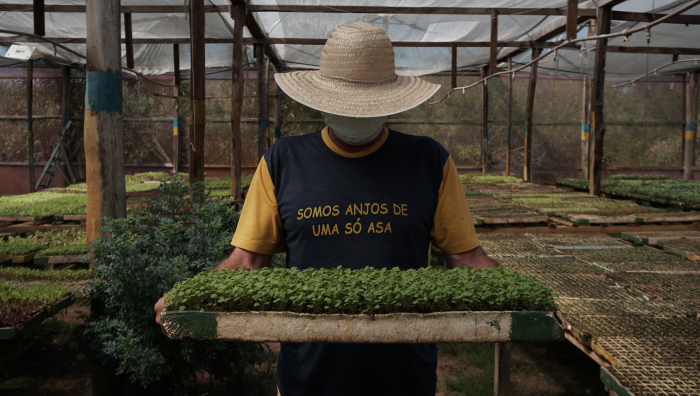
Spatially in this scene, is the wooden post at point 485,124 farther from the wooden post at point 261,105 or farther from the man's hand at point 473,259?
the man's hand at point 473,259

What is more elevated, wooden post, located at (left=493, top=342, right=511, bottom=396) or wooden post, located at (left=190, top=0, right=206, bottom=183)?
wooden post, located at (left=190, top=0, right=206, bottom=183)

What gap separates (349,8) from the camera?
7.55m

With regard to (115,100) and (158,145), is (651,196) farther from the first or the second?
(158,145)

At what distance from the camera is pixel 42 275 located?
3473 millimetres

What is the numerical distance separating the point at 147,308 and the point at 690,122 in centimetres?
1498

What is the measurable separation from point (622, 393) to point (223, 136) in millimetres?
13140

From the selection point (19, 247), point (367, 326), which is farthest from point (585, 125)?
point (367, 326)

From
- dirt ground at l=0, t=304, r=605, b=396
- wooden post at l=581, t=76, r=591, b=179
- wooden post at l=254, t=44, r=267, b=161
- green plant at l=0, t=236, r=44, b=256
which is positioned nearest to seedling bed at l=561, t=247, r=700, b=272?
dirt ground at l=0, t=304, r=605, b=396

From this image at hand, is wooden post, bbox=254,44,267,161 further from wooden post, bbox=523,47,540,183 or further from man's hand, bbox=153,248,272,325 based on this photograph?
man's hand, bbox=153,248,272,325

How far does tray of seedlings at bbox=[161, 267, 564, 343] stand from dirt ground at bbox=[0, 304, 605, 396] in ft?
6.84

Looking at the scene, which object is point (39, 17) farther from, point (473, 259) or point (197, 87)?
point (473, 259)

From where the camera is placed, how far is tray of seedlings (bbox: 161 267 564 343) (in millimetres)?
1373

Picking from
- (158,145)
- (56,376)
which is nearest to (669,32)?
(56,376)

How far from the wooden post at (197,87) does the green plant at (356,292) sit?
3.32 metres
